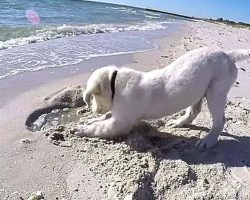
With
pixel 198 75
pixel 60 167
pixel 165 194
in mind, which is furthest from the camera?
pixel 198 75

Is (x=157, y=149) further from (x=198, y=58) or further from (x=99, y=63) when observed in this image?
(x=99, y=63)

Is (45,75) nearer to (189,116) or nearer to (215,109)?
(189,116)

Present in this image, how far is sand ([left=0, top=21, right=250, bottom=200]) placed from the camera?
4.12 metres

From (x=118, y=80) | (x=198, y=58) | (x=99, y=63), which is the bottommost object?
(x=99, y=63)

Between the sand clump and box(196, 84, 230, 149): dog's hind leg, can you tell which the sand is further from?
box(196, 84, 230, 149): dog's hind leg

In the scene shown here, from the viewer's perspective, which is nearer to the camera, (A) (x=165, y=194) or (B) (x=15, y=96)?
(A) (x=165, y=194)

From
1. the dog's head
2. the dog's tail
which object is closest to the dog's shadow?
the dog's head

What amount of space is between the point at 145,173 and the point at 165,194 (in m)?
0.36

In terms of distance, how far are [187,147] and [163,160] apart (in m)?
0.66

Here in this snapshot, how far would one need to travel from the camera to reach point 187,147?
212 inches

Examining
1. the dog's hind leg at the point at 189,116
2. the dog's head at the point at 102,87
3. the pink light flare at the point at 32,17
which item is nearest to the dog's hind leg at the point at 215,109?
the dog's hind leg at the point at 189,116

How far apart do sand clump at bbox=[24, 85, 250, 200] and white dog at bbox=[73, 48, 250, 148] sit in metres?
0.20

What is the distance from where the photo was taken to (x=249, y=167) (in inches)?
192

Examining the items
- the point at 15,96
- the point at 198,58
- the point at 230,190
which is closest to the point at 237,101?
the point at 198,58
